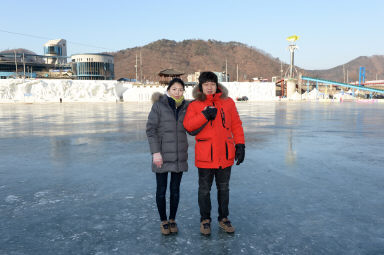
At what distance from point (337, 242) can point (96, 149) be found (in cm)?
670

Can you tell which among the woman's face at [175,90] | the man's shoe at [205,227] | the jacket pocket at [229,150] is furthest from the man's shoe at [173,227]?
the woman's face at [175,90]

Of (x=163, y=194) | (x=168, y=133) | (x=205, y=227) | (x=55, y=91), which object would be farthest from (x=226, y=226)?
(x=55, y=91)

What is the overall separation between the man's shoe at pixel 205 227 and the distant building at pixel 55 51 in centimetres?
11270

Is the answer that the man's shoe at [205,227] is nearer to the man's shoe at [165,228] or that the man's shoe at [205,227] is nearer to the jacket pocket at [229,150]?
the man's shoe at [165,228]

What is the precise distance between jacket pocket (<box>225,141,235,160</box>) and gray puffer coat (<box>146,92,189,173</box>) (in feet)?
1.64

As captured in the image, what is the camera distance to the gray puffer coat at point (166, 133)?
3367 millimetres

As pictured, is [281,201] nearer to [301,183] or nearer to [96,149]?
[301,183]

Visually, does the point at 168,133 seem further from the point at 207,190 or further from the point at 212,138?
the point at 207,190

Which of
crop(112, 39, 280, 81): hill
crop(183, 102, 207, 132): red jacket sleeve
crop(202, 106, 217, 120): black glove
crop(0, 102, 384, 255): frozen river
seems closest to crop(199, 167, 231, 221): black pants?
crop(0, 102, 384, 255): frozen river

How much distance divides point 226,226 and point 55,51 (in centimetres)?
12076

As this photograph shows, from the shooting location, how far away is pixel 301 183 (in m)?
5.13

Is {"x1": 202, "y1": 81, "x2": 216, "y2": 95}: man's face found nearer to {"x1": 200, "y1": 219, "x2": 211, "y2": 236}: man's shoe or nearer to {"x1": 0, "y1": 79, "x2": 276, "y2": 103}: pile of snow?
{"x1": 200, "y1": 219, "x2": 211, "y2": 236}: man's shoe

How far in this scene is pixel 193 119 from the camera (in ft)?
10.5

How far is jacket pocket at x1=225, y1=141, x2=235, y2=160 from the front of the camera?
10.9ft
